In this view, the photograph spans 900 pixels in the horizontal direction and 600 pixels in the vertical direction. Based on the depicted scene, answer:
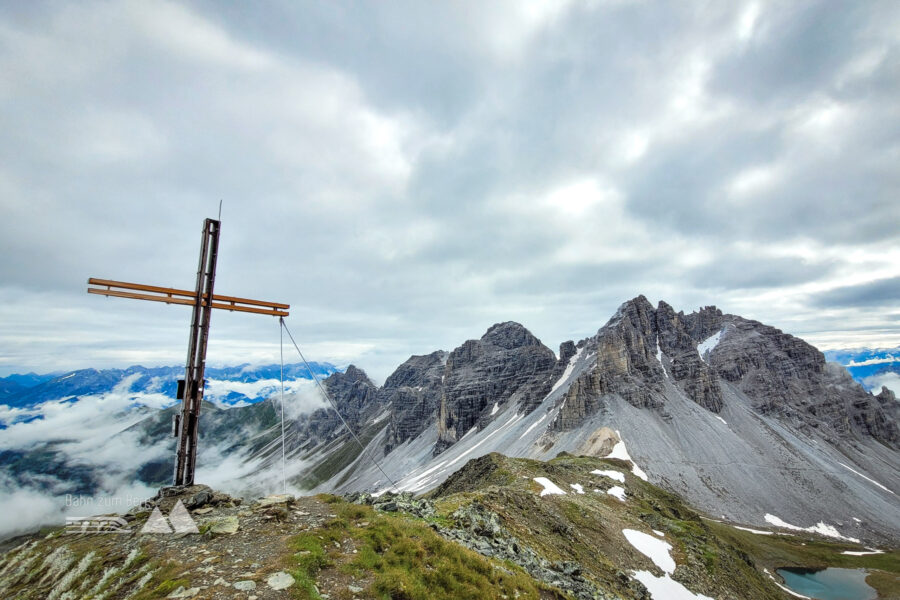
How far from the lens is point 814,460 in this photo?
143125 mm

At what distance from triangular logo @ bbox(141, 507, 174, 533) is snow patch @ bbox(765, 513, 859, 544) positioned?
144 metres

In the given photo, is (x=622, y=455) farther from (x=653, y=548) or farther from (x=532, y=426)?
A: (x=653, y=548)

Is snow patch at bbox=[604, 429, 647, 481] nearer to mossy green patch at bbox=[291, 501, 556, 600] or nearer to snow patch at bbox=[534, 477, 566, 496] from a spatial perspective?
snow patch at bbox=[534, 477, 566, 496]

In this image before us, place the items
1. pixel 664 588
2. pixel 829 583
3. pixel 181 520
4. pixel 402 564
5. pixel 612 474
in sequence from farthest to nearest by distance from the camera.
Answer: pixel 829 583
pixel 612 474
pixel 664 588
pixel 181 520
pixel 402 564

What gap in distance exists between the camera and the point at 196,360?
18875 mm

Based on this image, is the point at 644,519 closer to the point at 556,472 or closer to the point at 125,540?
the point at 556,472

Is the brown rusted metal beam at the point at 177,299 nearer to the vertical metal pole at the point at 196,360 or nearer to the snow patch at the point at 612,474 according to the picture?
the vertical metal pole at the point at 196,360

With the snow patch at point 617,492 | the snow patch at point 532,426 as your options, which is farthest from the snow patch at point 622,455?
the snow patch at point 617,492

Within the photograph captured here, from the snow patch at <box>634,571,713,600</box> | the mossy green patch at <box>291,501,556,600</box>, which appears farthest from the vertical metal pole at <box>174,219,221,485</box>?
the snow patch at <box>634,571,713,600</box>

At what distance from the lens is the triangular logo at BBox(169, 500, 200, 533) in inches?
570

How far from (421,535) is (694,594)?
30451mm

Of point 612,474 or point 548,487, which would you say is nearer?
point 548,487

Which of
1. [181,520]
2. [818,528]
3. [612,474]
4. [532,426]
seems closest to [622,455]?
[612,474]

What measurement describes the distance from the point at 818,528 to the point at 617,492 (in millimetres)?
102051
